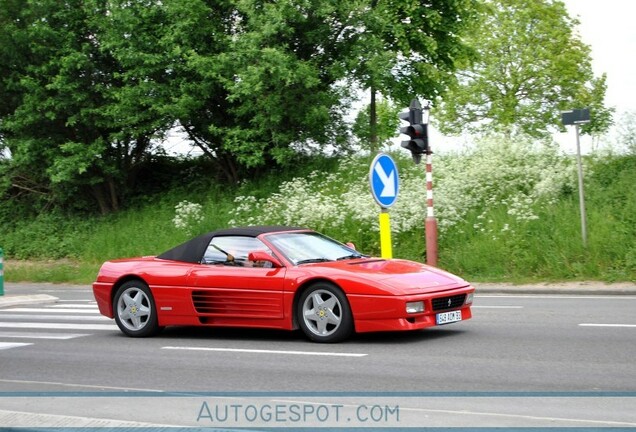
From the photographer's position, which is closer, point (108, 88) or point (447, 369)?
point (447, 369)

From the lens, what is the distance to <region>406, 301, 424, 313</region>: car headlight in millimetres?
10531

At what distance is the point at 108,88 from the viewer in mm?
30875

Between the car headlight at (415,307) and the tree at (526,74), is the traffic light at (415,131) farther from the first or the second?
the tree at (526,74)

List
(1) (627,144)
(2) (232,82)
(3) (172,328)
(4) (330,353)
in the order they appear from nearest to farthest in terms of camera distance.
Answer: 1. (4) (330,353)
2. (3) (172,328)
3. (1) (627,144)
4. (2) (232,82)

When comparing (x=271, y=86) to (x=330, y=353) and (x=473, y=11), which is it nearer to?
(x=473, y=11)

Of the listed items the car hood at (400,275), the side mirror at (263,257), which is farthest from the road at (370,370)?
the side mirror at (263,257)

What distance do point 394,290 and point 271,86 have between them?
18.3 m

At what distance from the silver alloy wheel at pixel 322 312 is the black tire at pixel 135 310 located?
2.30 metres

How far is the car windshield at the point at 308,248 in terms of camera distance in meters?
11.7

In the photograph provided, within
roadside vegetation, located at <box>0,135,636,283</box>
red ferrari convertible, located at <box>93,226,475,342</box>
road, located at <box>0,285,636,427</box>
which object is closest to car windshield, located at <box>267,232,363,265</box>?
red ferrari convertible, located at <box>93,226,475,342</box>

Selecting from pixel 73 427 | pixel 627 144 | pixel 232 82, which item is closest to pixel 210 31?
pixel 232 82

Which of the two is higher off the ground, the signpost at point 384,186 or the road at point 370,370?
the signpost at point 384,186

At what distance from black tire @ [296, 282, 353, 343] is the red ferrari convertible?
0.01 m

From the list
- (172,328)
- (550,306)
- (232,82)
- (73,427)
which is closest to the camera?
(73,427)
